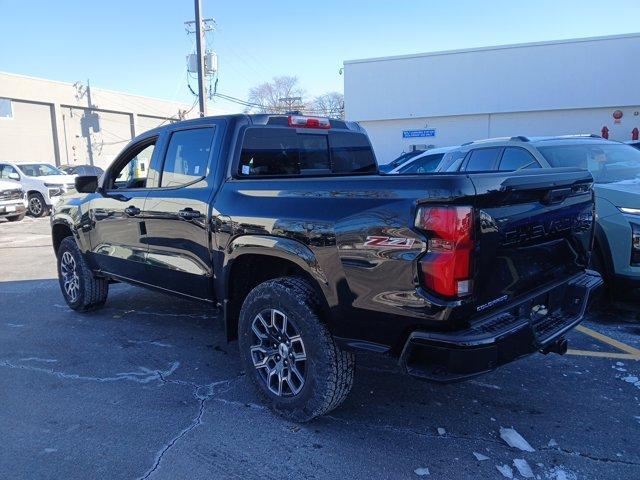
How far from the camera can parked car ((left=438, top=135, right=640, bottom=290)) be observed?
15.6 ft

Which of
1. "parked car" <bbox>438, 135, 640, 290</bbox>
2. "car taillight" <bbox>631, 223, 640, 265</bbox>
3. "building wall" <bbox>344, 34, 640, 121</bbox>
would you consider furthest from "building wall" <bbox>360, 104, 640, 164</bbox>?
"car taillight" <bbox>631, 223, 640, 265</bbox>

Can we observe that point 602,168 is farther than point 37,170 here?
No

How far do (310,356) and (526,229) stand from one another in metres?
1.45

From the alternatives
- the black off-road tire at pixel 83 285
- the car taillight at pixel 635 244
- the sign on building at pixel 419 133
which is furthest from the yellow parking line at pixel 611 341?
the sign on building at pixel 419 133

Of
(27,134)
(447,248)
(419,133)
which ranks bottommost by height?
(447,248)

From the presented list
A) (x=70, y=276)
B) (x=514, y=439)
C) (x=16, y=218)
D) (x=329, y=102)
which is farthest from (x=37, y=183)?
(x=329, y=102)

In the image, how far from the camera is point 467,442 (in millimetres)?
3080

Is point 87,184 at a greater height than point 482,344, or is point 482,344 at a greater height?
point 87,184

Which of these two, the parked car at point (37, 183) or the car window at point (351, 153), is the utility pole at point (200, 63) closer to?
the parked car at point (37, 183)

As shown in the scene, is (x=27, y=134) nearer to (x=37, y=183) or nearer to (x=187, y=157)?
(x=37, y=183)

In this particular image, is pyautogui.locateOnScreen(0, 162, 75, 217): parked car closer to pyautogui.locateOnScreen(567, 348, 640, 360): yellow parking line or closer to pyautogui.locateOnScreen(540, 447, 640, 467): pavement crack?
pyautogui.locateOnScreen(567, 348, 640, 360): yellow parking line

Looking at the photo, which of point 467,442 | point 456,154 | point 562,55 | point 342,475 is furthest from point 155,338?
point 562,55

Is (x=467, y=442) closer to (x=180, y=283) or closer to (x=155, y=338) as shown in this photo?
(x=180, y=283)

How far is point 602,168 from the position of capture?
581 centimetres
